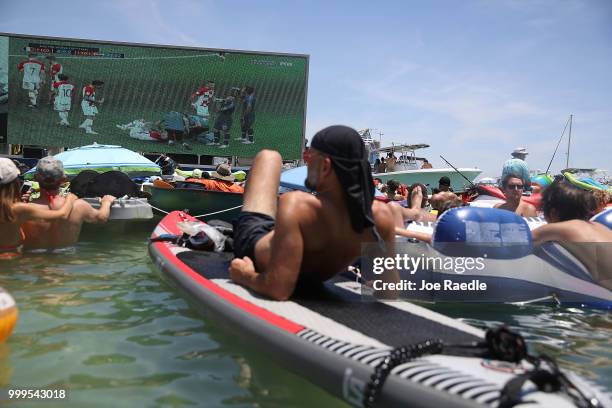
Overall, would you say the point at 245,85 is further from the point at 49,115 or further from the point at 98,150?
the point at 98,150

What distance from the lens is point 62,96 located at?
79.0 feet

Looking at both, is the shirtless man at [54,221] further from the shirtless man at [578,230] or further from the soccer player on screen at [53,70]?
the soccer player on screen at [53,70]

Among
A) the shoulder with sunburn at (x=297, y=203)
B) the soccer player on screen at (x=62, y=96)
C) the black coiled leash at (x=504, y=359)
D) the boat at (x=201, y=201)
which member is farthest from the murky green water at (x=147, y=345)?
the soccer player on screen at (x=62, y=96)

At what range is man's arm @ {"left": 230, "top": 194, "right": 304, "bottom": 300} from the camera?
2596mm

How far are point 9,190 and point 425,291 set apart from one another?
12.0ft

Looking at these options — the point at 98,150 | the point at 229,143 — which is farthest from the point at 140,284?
the point at 229,143

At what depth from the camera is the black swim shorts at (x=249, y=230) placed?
327 centimetres

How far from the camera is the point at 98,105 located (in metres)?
24.3

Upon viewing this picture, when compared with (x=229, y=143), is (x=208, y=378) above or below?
below

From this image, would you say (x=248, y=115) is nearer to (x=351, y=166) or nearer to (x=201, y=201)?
(x=201, y=201)

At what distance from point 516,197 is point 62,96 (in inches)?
938

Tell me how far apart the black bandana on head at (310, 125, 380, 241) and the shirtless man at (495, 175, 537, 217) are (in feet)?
11.8

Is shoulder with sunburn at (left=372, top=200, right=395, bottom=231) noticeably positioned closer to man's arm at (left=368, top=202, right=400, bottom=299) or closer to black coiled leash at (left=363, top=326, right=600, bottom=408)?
man's arm at (left=368, top=202, right=400, bottom=299)

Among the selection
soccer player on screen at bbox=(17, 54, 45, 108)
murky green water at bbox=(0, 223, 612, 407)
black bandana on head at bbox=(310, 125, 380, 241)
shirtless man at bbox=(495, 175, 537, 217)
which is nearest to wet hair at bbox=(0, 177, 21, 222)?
murky green water at bbox=(0, 223, 612, 407)
